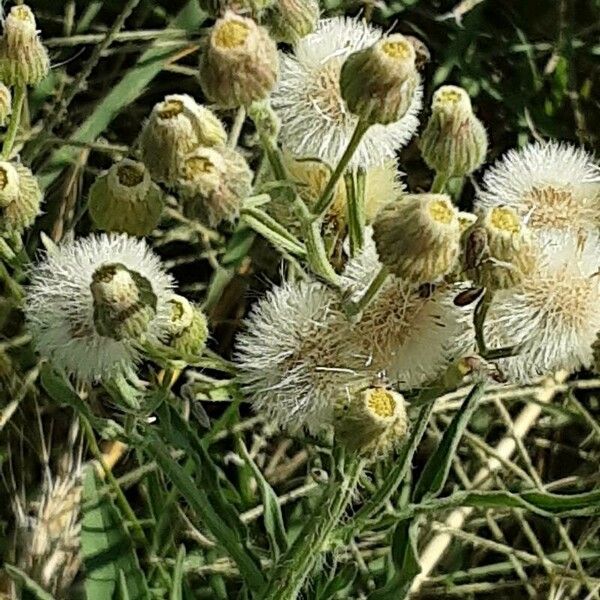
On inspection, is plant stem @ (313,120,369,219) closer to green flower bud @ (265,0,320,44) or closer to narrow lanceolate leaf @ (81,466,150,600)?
green flower bud @ (265,0,320,44)

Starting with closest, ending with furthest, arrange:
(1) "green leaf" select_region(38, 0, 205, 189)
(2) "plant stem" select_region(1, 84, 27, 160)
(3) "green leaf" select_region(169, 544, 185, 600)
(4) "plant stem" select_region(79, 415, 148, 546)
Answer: (2) "plant stem" select_region(1, 84, 27, 160)
(3) "green leaf" select_region(169, 544, 185, 600)
(4) "plant stem" select_region(79, 415, 148, 546)
(1) "green leaf" select_region(38, 0, 205, 189)

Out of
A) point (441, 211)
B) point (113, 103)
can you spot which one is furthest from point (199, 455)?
point (113, 103)

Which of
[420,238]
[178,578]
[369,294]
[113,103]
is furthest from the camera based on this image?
[113,103]

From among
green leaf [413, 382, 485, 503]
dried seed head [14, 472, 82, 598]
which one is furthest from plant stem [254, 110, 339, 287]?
dried seed head [14, 472, 82, 598]

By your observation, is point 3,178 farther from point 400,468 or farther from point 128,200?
point 400,468

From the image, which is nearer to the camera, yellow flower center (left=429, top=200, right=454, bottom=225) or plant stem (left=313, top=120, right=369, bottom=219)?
yellow flower center (left=429, top=200, right=454, bottom=225)

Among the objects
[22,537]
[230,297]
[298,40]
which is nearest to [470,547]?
[230,297]
